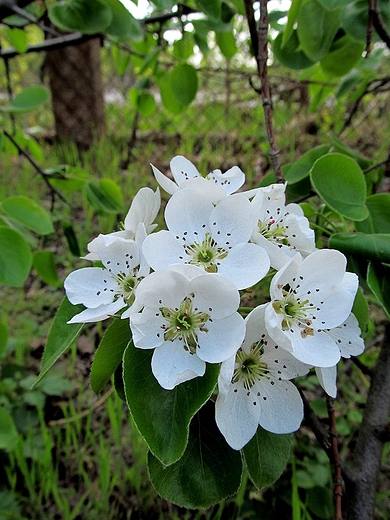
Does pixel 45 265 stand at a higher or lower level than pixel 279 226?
lower

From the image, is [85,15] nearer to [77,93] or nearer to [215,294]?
[215,294]

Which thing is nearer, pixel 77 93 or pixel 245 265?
pixel 245 265

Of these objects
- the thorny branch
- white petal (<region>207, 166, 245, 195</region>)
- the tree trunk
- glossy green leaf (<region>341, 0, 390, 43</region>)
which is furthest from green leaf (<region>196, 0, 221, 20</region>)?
the tree trunk

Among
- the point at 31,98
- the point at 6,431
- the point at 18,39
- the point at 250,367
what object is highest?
the point at 18,39

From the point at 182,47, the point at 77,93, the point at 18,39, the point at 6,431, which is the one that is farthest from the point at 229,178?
the point at 77,93

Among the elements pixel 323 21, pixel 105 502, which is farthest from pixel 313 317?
pixel 105 502

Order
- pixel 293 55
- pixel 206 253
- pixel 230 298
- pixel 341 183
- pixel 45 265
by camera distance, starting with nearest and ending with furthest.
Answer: pixel 230 298 < pixel 206 253 < pixel 341 183 < pixel 293 55 < pixel 45 265

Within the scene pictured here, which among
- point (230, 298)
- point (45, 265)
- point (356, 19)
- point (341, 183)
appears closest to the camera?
point (230, 298)
